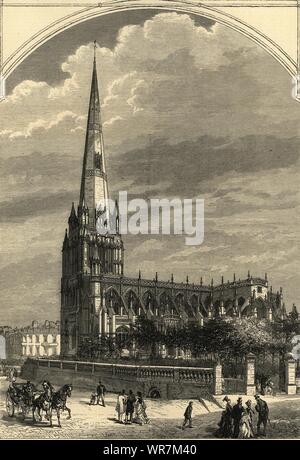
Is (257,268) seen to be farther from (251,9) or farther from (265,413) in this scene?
(251,9)

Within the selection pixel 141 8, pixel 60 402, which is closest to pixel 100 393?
pixel 60 402

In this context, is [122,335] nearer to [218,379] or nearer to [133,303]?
[133,303]

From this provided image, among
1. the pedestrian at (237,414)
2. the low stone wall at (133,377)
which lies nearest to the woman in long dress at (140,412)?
the low stone wall at (133,377)

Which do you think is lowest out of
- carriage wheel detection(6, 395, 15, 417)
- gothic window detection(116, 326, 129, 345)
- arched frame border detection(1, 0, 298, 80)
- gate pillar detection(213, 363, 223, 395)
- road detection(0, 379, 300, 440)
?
road detection(0, 379, 300, 440)

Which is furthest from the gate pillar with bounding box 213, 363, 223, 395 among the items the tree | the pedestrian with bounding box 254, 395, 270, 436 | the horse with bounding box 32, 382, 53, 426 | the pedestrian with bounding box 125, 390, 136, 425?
the horse with bounding box 32, 382, 53, 426

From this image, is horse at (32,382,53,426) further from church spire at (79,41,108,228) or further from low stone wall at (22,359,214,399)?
church spire at (79,41,108,228)

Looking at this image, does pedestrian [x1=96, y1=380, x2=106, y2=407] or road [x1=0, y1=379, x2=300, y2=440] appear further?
pedestrian [x1=96, y1=380, x2=106, y2=407]

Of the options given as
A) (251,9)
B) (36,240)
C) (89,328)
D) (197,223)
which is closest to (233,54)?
(251,9)
